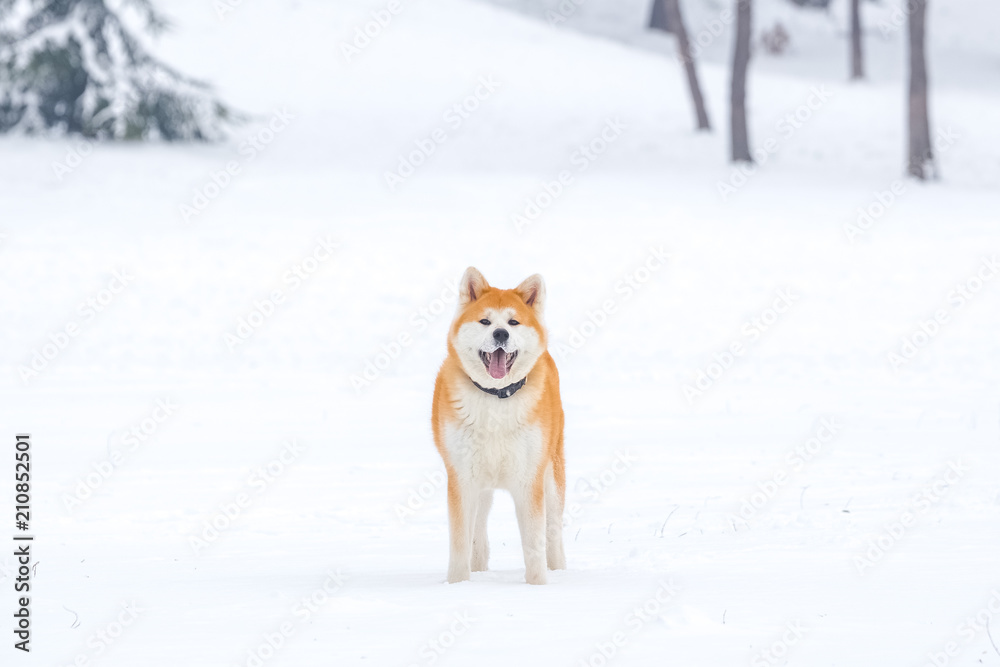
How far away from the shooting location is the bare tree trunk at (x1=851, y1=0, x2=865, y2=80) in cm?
3403

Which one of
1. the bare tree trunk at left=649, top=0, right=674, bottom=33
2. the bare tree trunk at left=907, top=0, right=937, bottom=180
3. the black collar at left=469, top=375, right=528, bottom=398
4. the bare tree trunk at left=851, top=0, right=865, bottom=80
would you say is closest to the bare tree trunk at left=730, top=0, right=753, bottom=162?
the bare tree trunk at left=907, top=0, right=937, bottom=180

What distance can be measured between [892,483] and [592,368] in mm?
5788

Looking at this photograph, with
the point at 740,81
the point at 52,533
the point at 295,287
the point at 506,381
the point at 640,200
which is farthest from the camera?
the point at 740,81

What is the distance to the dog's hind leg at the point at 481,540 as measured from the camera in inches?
237

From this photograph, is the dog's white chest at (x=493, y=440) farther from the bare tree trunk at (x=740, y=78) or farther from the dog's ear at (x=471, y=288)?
the bare tree trunk at (x=740, y=78)

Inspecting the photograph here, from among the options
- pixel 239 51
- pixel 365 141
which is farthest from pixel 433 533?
pixel 239 51

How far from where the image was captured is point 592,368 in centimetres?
1374

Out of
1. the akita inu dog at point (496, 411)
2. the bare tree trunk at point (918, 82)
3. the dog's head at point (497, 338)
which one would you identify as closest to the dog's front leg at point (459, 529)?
the akita inu dog at point (496, 411)

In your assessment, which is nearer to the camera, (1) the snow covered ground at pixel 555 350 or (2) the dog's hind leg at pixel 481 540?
(1) the snow covered ground at pixel 555 350

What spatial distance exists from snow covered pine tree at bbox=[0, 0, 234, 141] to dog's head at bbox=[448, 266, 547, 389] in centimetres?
1930

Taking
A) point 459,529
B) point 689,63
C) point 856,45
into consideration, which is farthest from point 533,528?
point 856,45

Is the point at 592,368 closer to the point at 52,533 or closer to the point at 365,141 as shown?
the point at 52,533

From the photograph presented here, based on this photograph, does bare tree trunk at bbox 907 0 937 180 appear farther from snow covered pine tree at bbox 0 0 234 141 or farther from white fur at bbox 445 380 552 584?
white fur at bbox 445 380 552 584

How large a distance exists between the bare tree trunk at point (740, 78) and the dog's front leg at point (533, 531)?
61.8ft
